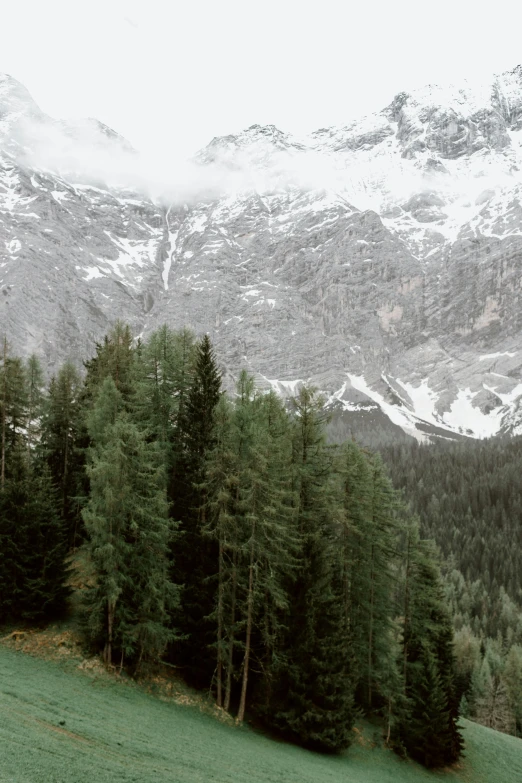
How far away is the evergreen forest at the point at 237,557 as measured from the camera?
2808 centimetres

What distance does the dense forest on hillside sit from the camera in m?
72.4

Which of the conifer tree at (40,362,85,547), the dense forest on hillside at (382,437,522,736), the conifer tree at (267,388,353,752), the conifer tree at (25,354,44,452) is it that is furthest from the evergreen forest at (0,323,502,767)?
the dense forest on hillside at (382,437,522,736)

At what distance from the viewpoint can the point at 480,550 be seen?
136 metres

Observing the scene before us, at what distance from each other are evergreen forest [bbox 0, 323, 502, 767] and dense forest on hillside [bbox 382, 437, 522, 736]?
98.4 ft

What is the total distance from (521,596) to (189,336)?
110 m

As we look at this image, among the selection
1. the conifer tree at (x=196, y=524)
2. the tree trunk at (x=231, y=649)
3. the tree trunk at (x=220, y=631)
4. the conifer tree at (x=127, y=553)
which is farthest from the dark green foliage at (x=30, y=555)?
the tree trunk at (x=231, y=649)

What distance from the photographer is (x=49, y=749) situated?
1680cm

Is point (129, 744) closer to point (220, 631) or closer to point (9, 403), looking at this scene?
point (220, 631)

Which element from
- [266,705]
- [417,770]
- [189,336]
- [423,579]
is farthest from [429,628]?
[189,336]

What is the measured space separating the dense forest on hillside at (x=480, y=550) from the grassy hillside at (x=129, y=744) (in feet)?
116

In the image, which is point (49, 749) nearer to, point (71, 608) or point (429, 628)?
point (71, 608)

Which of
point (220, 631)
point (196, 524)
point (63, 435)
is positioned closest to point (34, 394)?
point (63, 435)

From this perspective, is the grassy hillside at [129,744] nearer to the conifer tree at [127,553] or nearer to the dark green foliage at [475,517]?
the conifer tree at [127,553]

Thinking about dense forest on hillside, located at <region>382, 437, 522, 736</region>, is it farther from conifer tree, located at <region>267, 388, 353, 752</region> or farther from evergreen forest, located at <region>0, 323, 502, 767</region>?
conifer tree, located at <region>267, 388, 353, 752</region>
